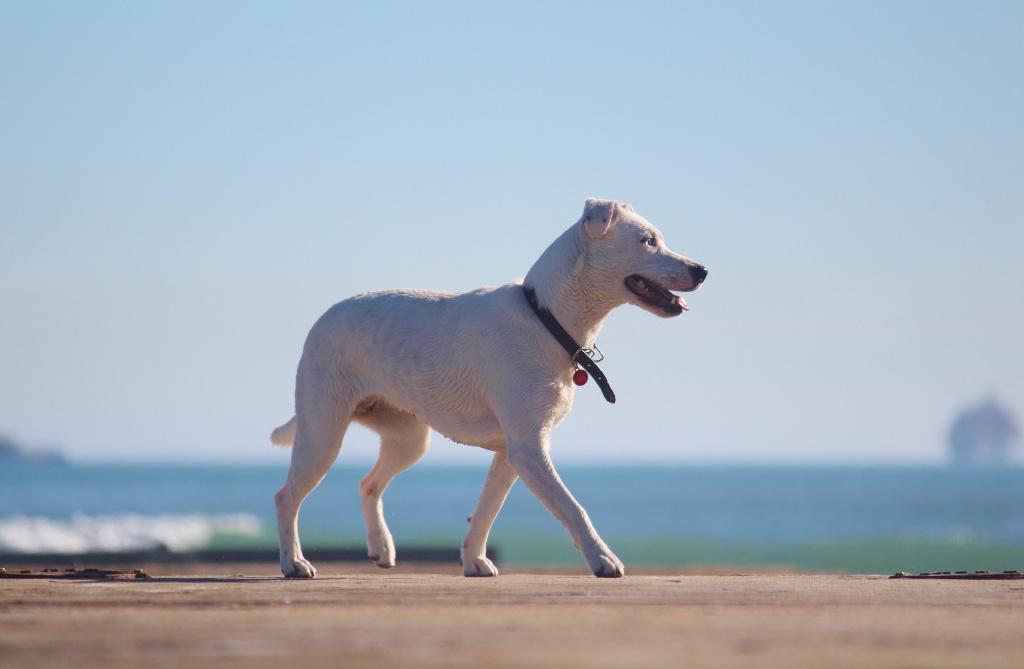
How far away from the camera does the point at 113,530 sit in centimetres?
4584

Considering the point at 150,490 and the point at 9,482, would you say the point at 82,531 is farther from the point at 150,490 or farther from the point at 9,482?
the point at 9,482

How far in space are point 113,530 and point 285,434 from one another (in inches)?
1450

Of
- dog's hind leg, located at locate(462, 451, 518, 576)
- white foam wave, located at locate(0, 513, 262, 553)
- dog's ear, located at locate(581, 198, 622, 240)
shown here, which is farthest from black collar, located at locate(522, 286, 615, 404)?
white foam wave, located at locate(0, 513, 262, 553)

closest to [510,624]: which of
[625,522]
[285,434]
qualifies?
[285,434]

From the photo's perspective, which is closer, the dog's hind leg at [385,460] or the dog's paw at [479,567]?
the dog's paw at [479,567]

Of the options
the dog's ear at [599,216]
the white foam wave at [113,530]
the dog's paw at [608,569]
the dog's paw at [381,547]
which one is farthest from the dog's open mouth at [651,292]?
the white foam wave at [113,530]

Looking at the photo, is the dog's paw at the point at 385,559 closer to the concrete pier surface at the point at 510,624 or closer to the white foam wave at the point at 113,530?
the concrete pier surface at the point at 510,624

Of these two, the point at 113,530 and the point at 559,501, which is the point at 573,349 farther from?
the point at 113,530

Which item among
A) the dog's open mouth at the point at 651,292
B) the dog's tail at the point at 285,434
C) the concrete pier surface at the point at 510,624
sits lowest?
the concrete pier surface at the point at 510,624

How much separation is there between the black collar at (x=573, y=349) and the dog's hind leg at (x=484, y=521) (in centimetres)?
77

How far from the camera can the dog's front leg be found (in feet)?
27.8

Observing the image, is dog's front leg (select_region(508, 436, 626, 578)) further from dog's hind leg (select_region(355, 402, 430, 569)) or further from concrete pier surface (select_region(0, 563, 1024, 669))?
dog's hind leg (select_region(355, 402, 430, 569))

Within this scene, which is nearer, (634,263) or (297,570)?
(634,263)

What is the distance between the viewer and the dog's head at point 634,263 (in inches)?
360
